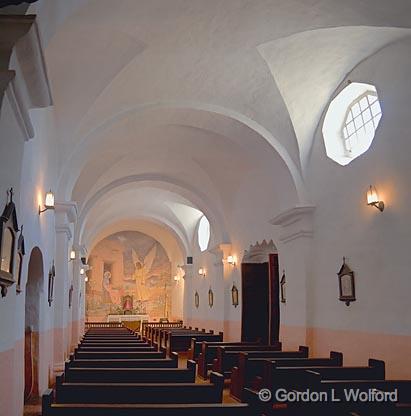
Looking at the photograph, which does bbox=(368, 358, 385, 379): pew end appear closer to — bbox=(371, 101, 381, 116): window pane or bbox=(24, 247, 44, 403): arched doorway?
bbox=(371, 101, 381, 116): window pane

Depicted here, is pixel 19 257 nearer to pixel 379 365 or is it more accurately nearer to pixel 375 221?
pixel 379 365

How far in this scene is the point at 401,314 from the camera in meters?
7.71

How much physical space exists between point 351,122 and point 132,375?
6.04 meters

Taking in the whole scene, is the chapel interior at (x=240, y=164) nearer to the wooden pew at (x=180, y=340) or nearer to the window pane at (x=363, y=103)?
the window pane at (x=363, y=103)

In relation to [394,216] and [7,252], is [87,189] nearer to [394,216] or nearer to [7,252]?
[394,216]

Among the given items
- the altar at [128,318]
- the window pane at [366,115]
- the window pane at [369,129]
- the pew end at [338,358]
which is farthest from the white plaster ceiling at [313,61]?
the altar at [128,318]

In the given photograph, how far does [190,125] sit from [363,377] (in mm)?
6331

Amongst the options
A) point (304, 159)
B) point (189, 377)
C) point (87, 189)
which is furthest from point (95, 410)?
point (87, 189)

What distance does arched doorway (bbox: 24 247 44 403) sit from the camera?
308 inches

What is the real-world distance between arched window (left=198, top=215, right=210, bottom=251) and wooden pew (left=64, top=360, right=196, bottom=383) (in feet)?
49.0

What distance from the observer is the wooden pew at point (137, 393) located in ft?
16.4

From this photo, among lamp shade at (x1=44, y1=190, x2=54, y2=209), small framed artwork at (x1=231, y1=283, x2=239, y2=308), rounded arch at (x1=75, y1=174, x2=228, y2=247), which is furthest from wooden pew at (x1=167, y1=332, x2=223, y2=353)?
lamp shade at (x1=44, y1=190, x2=54, y2=209)

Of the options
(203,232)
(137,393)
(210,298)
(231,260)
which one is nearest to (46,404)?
(137,393)

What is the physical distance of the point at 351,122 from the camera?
32.8ft
